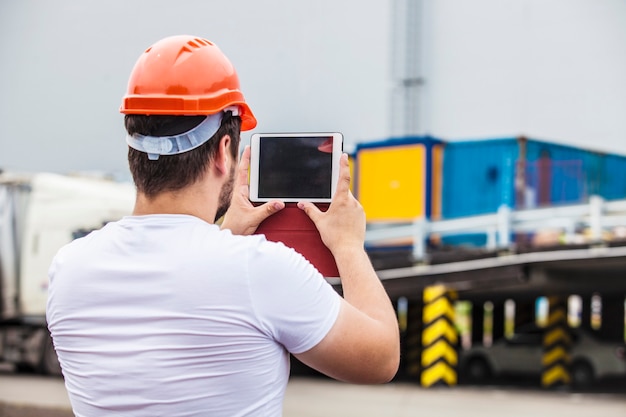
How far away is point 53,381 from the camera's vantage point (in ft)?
55.3

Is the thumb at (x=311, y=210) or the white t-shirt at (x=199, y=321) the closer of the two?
the white t-shirt at (x=199, y=321)

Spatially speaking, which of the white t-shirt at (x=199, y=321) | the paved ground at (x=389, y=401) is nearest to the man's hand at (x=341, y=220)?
the white t-shirt at (x=199, y=321)

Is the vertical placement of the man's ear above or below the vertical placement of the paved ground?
above

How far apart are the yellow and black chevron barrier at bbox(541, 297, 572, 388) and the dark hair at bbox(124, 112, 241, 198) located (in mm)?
19179

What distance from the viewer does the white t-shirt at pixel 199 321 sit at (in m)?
1.76

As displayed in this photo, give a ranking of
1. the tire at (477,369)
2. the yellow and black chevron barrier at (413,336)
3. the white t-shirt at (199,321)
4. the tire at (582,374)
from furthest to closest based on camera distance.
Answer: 1. the tire at (477,369)
2. the yellow and black chevron barrier at (413,336)
3. the tire at (582,374)
4. the white t-shirt at (199,321)

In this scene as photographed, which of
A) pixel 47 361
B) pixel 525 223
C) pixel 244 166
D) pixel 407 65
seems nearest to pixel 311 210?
pixel 244 166

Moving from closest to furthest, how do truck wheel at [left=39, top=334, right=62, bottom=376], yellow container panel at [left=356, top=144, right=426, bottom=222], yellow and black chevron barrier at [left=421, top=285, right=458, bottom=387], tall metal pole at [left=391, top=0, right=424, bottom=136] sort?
yellow and black chevron barrier at [left=421, top=285, right=458, bottom=387], truck wheel at [left=39, top=334, right=62, bottom=376], yellow container panel at [left=356, top=144, right=426, bottom=222], tall metal pole at [left=391, top=0, right=424, bottom=136]

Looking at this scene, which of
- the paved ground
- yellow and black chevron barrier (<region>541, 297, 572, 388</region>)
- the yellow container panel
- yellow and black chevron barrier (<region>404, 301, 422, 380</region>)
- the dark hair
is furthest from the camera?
yellow and black chevron barrier (<region>404, 301, 422, 380</region>)

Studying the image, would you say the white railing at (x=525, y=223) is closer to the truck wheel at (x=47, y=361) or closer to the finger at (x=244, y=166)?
the truck wheel at (x=47, y=361)

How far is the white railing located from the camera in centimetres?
1471

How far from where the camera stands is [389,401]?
14.3 metres

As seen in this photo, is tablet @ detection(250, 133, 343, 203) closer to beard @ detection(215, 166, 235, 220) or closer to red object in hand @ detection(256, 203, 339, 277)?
red object in hand @ detection(256, 203, 339, 277)

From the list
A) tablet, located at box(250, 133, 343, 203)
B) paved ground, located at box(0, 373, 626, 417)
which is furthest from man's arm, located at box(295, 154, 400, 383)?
paved ground, located at box(0, 373, 626, 417)
